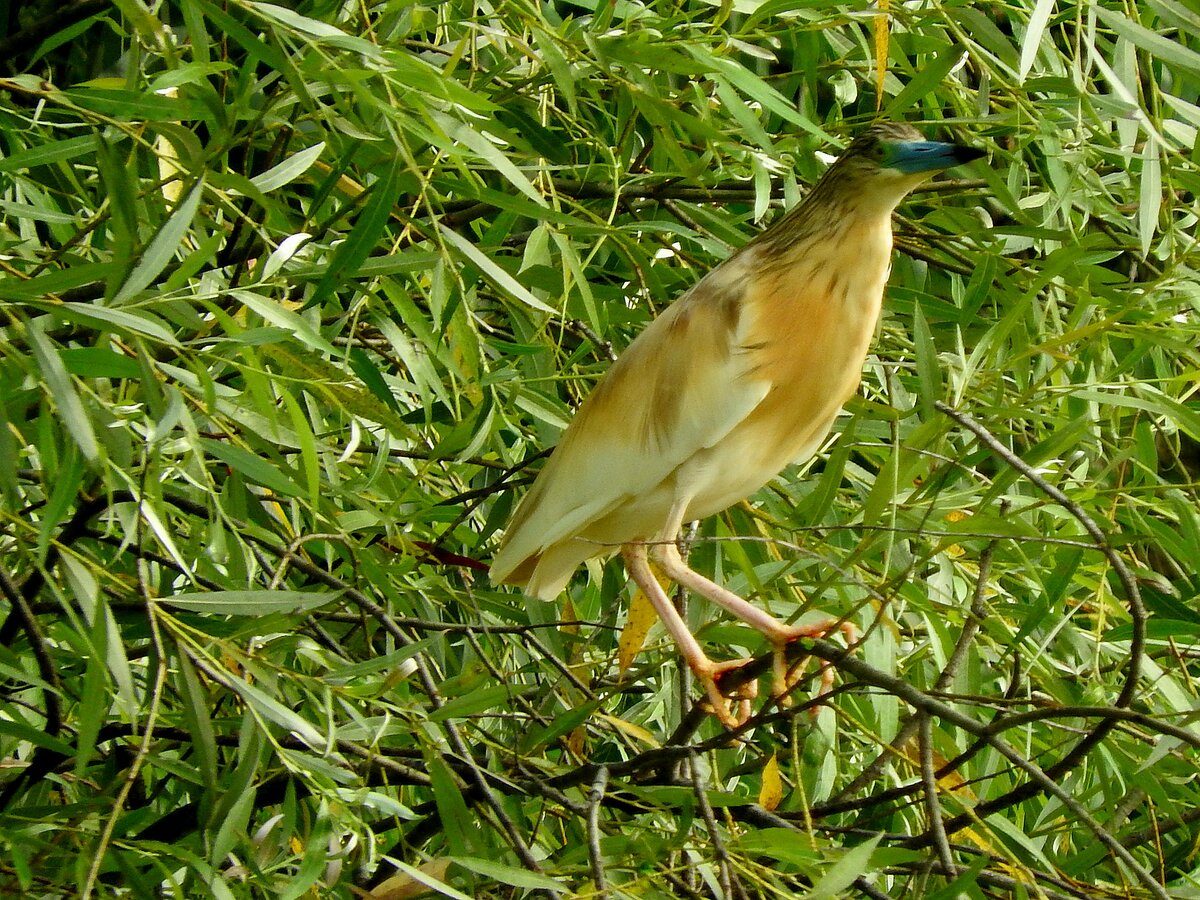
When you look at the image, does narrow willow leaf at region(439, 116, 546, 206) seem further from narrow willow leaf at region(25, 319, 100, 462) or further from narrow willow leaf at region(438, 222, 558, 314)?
narrow willow leaf at region(25, 319, 100, 462)

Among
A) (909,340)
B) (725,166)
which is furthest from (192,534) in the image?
(909,340)

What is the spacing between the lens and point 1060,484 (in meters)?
1.82

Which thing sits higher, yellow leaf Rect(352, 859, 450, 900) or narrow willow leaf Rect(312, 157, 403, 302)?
narrow willow leaf Rect(312, 157, 403, 302)

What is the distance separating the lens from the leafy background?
4.25 feet

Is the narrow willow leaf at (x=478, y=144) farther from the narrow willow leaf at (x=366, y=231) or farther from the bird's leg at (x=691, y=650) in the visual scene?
the bird's leg at (x=691, y=650)

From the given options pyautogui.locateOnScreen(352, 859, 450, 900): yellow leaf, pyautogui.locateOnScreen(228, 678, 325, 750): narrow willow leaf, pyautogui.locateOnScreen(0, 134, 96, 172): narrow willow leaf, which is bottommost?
pyautogui.locateOnScreen(352, 859, 450, 900): yellow leaf

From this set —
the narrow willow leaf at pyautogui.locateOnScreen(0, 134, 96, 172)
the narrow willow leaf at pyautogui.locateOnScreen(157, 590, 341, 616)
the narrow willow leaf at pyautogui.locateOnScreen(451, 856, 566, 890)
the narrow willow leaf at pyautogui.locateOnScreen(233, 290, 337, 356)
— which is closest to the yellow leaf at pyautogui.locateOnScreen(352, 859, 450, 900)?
the narrow willow leaf at pyautogui.locateOnScreen(451, 856, 566, 890)

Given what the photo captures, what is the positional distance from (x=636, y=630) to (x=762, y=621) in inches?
7.8

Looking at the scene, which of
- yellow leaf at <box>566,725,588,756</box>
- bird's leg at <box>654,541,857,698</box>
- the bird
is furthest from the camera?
the bird

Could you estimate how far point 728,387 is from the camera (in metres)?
2.05

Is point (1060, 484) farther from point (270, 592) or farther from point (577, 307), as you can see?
point (270, 592)

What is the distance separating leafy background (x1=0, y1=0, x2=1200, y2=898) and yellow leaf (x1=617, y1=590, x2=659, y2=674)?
61mm

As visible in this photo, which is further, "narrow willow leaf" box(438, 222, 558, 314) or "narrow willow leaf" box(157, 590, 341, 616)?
"narrow willow leaf" box(438, 222, 558, 314)

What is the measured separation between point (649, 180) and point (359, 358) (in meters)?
0.66
